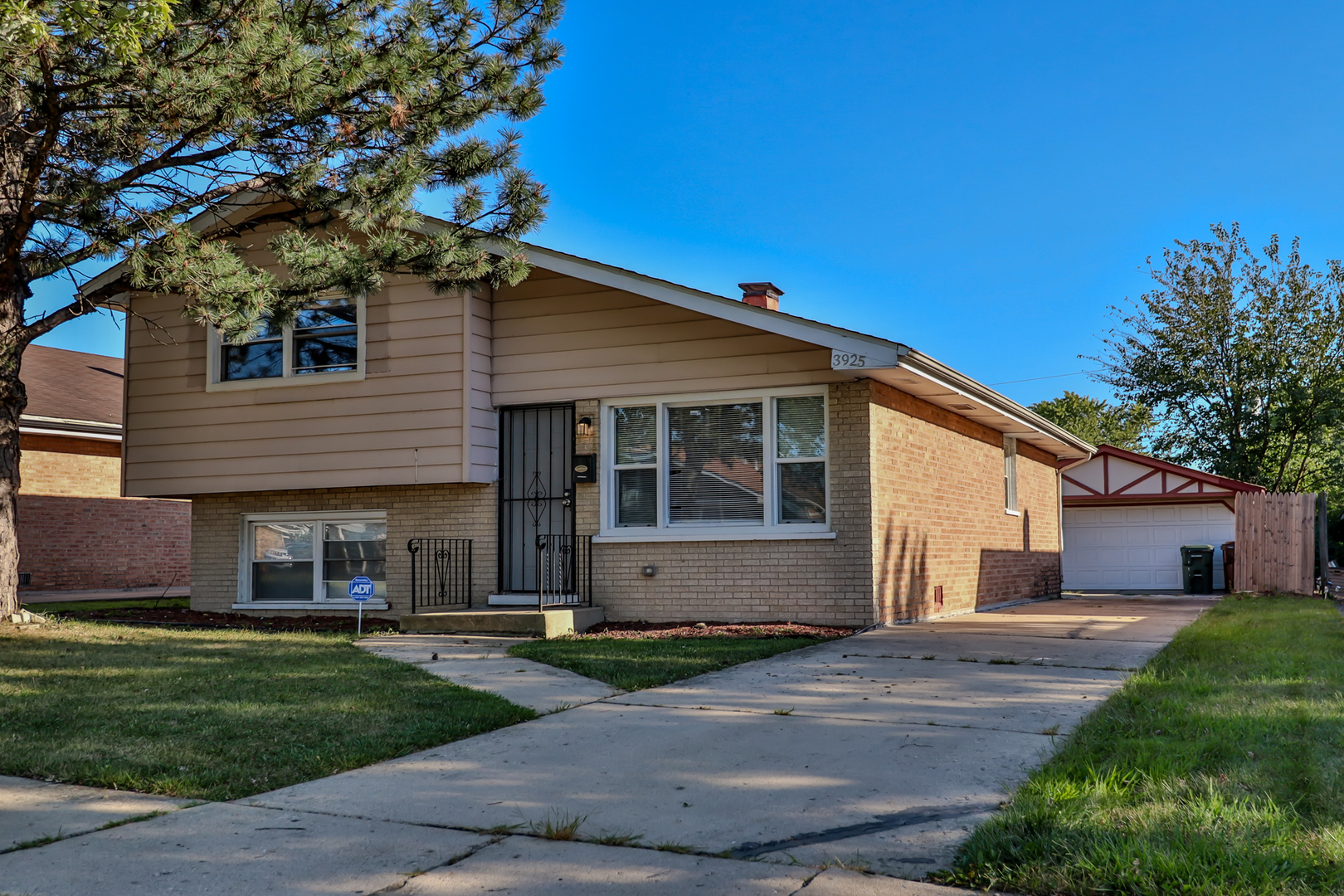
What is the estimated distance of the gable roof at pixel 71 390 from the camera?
18.5 m

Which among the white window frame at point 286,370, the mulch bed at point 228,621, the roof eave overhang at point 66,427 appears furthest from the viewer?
the roof eave overhang at point 66,427

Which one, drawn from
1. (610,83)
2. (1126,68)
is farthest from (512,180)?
(1126,68)

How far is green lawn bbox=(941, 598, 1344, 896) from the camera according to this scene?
3.04 metres

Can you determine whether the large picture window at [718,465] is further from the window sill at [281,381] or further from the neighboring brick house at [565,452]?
the window sill at [281,381]

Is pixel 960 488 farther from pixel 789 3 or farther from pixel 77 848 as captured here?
pixel 77 848

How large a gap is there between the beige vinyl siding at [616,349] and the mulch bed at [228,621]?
3.00 metres

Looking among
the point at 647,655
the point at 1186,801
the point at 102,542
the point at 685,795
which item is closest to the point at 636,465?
the point at 647,655

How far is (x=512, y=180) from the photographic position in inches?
386

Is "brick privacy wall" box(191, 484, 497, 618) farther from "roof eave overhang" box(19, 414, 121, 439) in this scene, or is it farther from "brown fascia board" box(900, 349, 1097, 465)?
"roof eave overhang" box(19, 414, 121, 439)

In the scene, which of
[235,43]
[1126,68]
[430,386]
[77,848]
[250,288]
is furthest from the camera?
[1126,68]

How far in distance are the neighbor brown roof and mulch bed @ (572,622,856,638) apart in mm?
13072

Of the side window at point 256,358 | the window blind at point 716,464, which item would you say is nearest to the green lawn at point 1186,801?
the window blind at point 716,464

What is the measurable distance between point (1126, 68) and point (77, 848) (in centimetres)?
1824

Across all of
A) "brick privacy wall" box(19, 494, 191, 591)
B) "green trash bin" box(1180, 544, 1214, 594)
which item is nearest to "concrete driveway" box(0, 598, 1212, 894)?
"green trash bin" box(1180, 544, 1214, 594)
